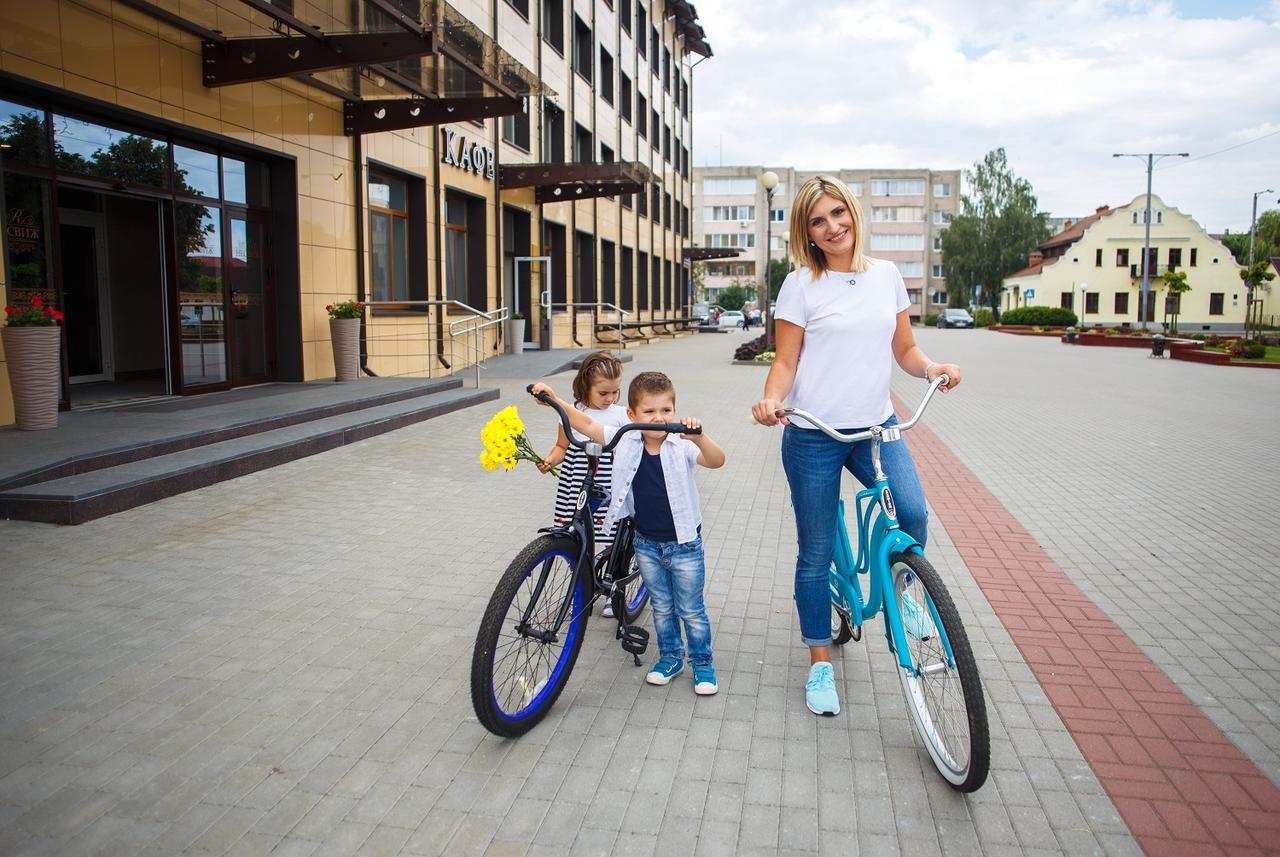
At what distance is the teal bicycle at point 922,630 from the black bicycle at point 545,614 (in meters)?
0.77

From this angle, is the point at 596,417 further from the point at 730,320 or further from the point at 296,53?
the point at 730,320

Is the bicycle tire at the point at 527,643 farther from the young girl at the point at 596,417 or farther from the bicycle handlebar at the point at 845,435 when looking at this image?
the bicycle handlebar at the point at 845,435

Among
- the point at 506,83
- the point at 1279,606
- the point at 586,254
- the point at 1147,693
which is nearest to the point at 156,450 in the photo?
the point at 1147,693

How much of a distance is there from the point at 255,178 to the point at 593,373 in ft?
34.9

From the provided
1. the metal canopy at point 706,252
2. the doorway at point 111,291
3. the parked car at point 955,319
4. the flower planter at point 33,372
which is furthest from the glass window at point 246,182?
the parked car at point 955,319

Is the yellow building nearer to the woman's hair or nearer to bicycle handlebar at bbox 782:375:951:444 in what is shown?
bicycle handlebar at bbox 782:375:951:444

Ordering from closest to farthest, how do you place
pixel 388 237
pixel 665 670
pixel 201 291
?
pixel 665 670 → pixel 201 291 → pixel 388 237

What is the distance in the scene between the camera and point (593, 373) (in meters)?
4.17

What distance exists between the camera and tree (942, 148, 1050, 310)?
75.8m

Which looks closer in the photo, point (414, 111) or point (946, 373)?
point (946, 373)

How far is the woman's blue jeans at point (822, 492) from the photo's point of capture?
3311mm

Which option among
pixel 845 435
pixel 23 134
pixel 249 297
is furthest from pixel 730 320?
pixel 845 435

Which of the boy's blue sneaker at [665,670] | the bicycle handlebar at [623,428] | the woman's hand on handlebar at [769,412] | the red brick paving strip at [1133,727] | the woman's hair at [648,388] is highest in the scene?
the woman's hair at [648,388]

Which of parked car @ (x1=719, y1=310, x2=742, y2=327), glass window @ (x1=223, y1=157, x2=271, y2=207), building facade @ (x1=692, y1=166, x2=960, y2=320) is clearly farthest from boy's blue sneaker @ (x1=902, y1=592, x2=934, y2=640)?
building facade @ (x1=692, y1=166, x2=960, y2=320)
